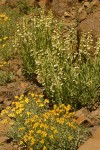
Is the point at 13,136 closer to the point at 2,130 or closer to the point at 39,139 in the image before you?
the point at 2,130

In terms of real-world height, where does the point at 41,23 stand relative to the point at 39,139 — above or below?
above

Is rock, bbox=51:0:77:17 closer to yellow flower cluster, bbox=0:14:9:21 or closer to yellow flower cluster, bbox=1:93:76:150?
yellow flower cluster, bbox=0:14:9:21

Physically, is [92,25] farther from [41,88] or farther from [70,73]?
[41,88]

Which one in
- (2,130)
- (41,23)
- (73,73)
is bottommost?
(2,130)

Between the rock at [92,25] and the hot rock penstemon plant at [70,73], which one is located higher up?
the rock at [92,25]

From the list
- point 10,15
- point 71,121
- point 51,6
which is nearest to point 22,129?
point 71,121

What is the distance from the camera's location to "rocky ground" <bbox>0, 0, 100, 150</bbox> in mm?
6374

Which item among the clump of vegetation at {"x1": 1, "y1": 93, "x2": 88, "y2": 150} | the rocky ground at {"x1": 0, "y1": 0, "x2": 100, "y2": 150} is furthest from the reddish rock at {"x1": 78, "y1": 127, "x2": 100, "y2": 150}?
the clump of vegetation at {"x1": 1, "y1": 93, "x2": 88, "y2": 150}

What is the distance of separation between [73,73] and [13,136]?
5.98 ft

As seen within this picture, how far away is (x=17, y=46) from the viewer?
9.24 metres

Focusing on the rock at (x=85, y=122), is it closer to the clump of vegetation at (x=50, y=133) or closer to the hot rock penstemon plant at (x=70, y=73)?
the clump of vegetation at (x=50, y=133)

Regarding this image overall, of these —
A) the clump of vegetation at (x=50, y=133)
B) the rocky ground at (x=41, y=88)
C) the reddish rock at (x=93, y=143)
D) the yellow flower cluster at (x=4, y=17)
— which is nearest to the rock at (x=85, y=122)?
the rocky ground at (x=41, y=88)

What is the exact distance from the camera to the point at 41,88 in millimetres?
8680

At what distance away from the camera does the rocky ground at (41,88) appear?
20.9 ft
